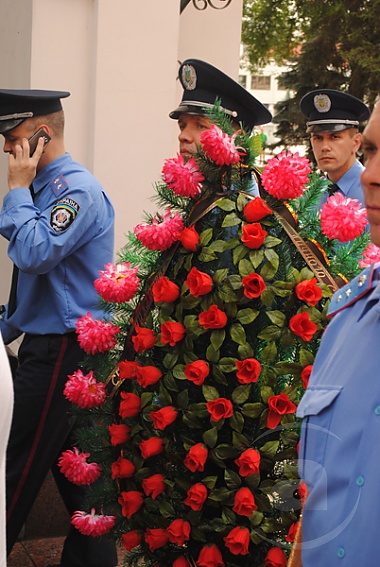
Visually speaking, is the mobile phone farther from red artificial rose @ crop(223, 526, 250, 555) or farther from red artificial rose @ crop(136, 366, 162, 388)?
red artificial rose @ crop(223, 526, 250, 555)

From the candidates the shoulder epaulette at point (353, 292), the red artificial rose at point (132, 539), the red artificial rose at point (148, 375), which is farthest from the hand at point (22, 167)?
the shoulder epaulette at point (353, 292)

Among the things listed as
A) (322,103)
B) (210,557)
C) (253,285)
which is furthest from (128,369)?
(322,103)

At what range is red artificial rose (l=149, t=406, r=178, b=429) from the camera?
8.66 ft

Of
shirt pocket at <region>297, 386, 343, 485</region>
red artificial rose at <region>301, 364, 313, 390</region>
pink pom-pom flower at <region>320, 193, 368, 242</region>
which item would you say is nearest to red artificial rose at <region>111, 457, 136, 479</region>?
red artificial rose at <region>301, 364, 313, 390</region>

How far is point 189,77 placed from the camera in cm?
375

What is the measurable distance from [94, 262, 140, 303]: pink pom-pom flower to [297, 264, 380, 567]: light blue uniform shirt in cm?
119

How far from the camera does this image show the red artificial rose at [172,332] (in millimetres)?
2660

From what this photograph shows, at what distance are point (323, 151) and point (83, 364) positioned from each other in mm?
3329

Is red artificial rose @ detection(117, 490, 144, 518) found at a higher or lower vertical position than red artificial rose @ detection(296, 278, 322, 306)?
lower

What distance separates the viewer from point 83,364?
9.95ft

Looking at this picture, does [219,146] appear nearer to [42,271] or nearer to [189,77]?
[189,77]

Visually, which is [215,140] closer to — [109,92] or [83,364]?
[83,364]

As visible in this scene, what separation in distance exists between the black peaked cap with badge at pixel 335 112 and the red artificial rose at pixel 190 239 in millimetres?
3536

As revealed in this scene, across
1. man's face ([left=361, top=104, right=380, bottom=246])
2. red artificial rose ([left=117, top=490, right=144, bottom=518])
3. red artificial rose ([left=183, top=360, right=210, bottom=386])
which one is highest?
man's face ([left=361, top=104, right=380, bottom=246])
